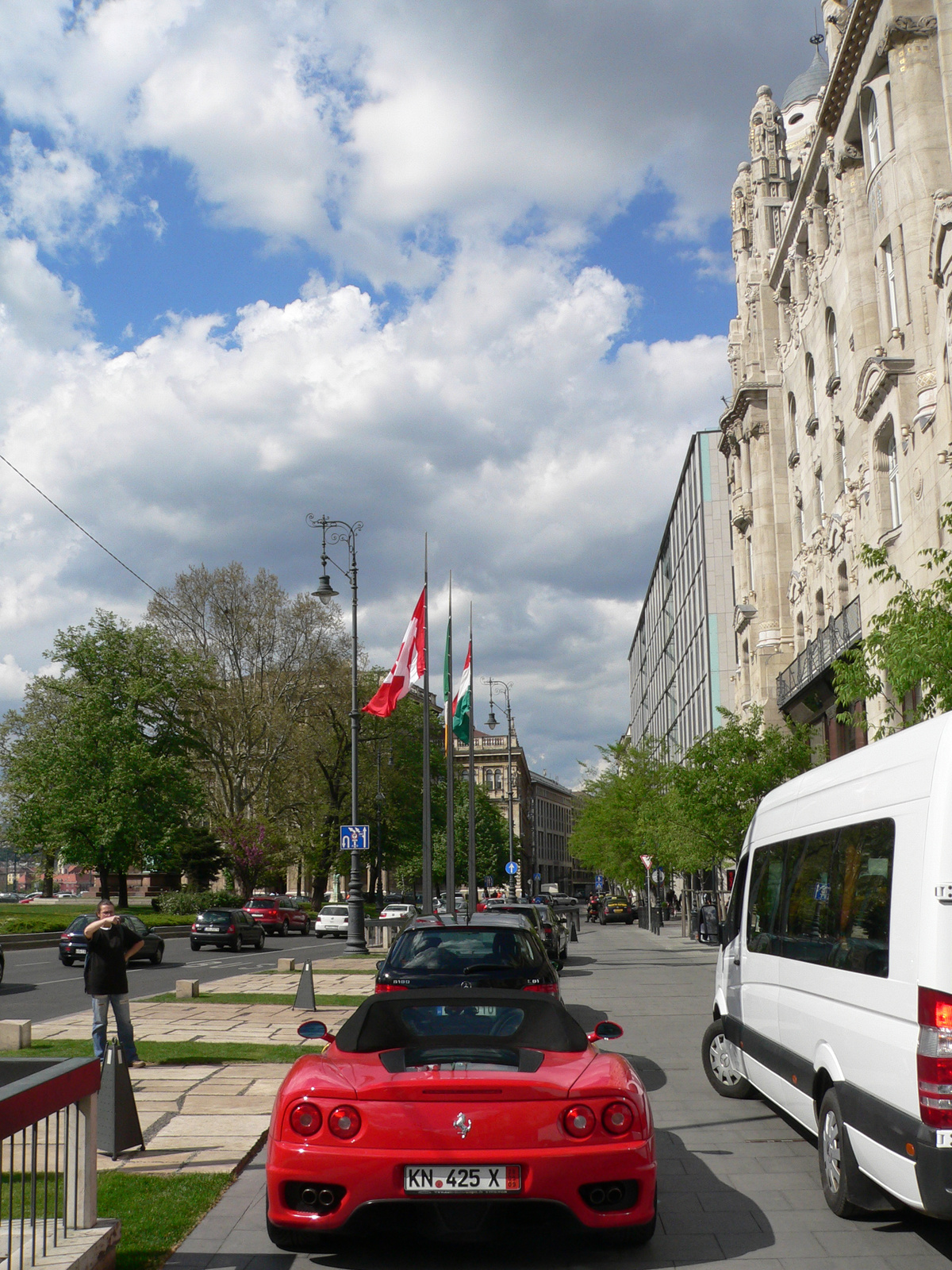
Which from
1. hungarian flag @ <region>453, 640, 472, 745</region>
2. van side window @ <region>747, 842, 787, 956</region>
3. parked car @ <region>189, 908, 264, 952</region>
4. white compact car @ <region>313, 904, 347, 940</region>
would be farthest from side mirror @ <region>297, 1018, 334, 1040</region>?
white compact car @ <region>313, 904, 347, 940</region>

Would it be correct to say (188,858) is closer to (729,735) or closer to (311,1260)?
(729,735)

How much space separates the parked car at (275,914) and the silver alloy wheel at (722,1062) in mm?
40226

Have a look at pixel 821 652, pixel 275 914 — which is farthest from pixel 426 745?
pixel 275 914

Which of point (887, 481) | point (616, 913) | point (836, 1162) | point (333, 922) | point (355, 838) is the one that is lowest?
point (616, 913)

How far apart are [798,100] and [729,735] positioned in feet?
157

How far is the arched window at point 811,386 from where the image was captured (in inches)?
1468

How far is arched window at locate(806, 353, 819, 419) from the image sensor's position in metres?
37.3

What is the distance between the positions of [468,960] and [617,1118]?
5624 mm

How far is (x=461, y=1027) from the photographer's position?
6.11 metres

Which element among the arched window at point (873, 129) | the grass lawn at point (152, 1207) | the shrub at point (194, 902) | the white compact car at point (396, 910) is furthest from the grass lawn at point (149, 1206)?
the white compact car at point (396, 910)

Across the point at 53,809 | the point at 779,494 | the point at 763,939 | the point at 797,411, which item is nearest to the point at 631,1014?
the point at 763,939

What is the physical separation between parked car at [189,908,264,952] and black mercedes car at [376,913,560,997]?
1056 inches

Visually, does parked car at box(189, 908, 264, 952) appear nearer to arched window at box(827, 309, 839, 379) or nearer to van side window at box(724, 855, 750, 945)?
arched window at box(827, 309, 839, 379)

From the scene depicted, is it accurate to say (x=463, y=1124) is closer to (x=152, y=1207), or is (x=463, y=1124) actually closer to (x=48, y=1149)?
(x=48, y=1149)
